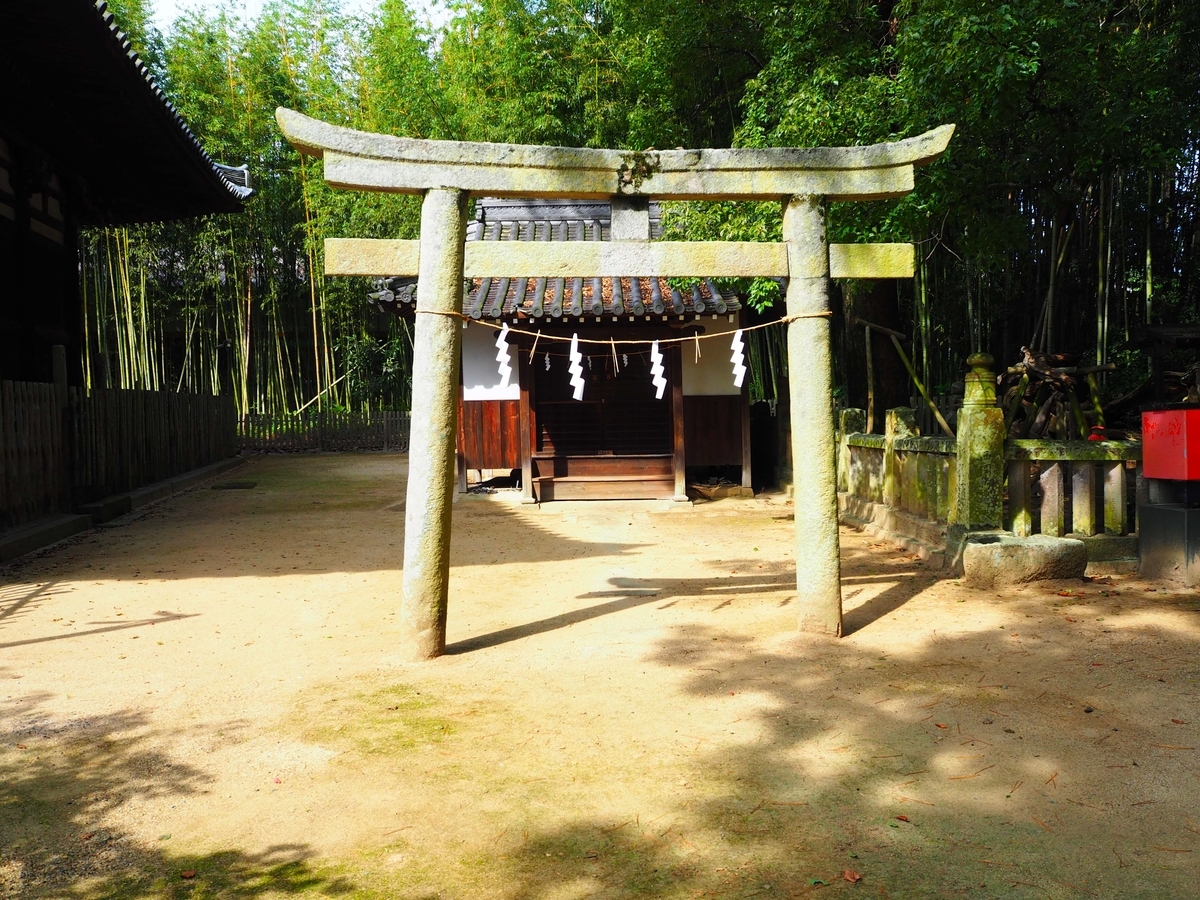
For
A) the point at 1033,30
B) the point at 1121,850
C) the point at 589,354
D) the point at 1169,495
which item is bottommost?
the point at 1121,850

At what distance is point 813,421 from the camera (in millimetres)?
4961

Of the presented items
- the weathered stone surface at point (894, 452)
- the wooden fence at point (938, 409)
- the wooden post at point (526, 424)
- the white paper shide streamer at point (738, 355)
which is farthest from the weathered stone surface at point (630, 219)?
the wooden fence at point (938, 409)

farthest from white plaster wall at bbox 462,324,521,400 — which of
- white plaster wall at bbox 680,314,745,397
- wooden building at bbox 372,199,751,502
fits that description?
white plaster wall at bbox 680,314,745,397

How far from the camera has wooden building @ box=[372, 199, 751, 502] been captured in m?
11.8

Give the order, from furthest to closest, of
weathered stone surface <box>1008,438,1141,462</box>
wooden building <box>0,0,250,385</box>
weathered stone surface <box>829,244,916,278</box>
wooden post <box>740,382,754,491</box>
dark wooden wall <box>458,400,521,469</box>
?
1. dark wooden wall <box>458,400,521,469</box>
2. wooden post <box>740,382,754,491</box>
3. wooden building <box>0,0,250,385</box>
4. weathered stone surface <box>1008,438,1141,462</box>
5. weathered stone surface <box>829,244,916,278</box>

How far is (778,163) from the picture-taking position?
4.98m

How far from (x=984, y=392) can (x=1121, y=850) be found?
424 centimetres

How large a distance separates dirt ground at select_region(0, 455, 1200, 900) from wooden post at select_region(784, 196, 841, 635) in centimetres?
28

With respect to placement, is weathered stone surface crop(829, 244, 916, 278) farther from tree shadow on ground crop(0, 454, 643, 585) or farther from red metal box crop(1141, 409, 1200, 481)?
tree shadow on ground crop(0, 454, 643, 585)

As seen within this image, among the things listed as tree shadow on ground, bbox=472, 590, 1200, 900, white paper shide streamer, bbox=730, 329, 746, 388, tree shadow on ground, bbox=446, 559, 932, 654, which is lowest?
tree shadow on ground, bbox=472, 590, 1200, 900

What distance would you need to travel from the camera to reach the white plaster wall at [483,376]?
1220 cm

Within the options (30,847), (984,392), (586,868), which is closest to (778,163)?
(984,392)

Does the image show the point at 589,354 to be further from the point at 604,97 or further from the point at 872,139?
the point at 604,97

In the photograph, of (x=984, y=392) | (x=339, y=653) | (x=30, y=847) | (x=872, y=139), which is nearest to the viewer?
(x=30, y=847)
